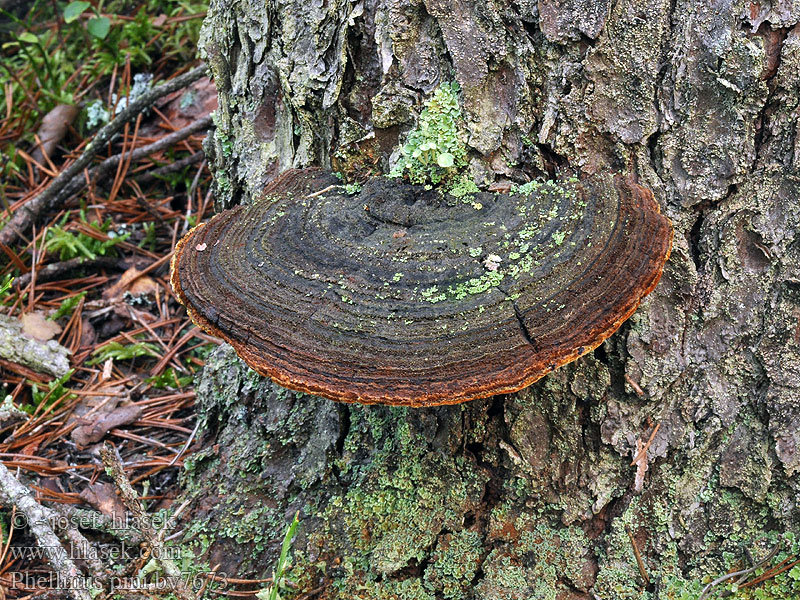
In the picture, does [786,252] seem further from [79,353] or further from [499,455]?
[79,353]

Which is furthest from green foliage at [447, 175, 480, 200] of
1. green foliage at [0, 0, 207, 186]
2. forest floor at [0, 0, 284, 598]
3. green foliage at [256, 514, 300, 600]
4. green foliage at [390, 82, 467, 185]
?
green foliage at [0, 0, 207, 186]

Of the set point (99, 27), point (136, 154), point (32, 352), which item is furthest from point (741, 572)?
point (99, 27)

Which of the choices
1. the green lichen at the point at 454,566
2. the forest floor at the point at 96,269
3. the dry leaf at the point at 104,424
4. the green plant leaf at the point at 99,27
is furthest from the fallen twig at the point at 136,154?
the green lichen at the point at 454,566

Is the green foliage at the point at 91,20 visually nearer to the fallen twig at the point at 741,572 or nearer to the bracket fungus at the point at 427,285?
the bracket fungus at the point at 427,285

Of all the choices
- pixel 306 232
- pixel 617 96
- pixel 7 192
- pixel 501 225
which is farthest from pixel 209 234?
pixel 7 192

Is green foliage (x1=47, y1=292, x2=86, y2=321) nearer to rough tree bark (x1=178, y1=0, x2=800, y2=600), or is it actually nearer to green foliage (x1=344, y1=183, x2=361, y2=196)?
rough tree bark (x1=178, y1=0, x2=800, y2=600)

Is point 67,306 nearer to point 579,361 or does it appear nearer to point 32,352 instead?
point 32,352
